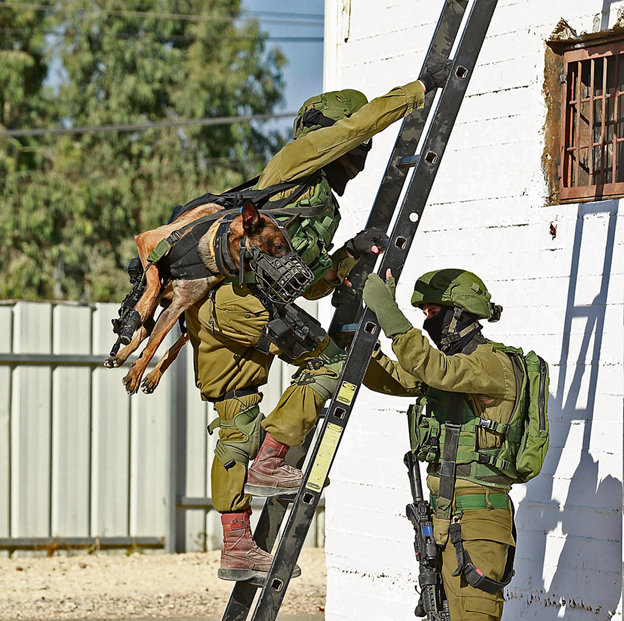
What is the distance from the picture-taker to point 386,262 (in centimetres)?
388

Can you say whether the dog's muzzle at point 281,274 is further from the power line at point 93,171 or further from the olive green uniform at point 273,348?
the power line at point 93,171

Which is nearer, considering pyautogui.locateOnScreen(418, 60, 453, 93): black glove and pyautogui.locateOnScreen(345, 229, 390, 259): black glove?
pyautogui.locateOnScreen(418, 60, 453, 93): black glove

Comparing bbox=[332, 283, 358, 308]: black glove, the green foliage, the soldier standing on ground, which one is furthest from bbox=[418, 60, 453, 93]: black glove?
the green foliage

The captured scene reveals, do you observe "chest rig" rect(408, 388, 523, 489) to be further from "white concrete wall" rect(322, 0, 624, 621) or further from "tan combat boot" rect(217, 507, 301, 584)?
"white concrete wall" rect(322, 0, 624, 621)

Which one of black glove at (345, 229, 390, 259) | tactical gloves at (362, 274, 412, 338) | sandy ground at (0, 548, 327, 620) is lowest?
sandy ground at (0, 548, 327, 620)

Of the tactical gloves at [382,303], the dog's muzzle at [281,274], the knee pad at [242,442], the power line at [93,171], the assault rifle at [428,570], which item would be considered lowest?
the assault rifle at [428,570]

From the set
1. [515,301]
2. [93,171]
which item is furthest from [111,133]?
[515,301]

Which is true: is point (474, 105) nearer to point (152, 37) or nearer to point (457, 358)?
point (457, 358)

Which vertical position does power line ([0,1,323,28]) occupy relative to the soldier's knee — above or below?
above

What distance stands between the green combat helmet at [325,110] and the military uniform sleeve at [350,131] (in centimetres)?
13

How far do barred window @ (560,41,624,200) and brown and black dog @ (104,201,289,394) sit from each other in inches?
86.9

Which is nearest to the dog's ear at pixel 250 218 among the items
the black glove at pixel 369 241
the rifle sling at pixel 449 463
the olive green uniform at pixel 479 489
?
the black glove at pixel 369 241

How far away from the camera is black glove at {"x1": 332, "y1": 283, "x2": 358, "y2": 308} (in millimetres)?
4359

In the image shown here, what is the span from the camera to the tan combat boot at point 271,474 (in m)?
4.00
